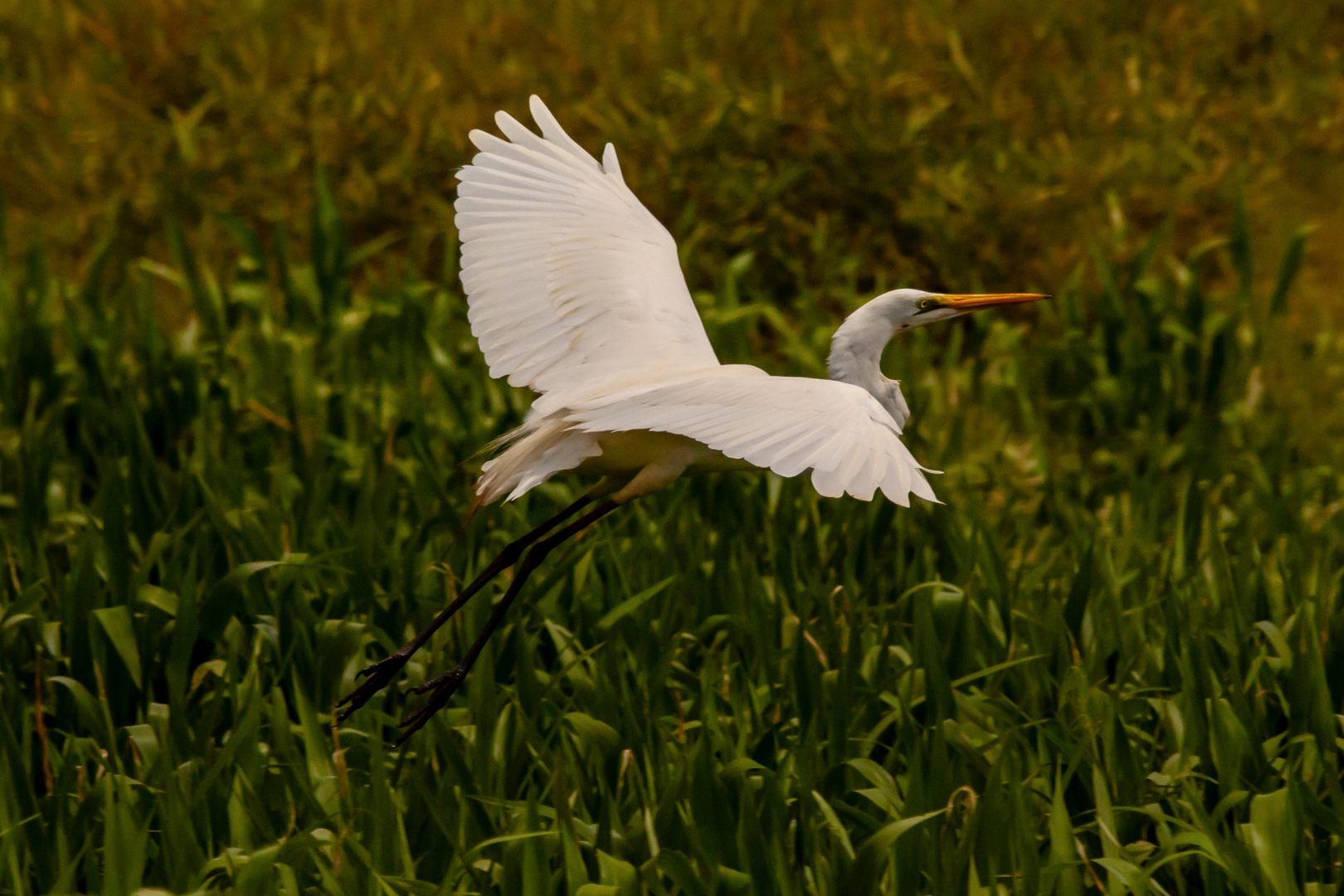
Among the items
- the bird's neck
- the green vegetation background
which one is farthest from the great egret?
the green vegetation background

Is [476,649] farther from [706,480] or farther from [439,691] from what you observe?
[706,480]

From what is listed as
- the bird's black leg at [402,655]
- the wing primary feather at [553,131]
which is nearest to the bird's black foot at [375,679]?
the bird's black leg at [402,655]

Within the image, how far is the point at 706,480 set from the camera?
3.71 meters

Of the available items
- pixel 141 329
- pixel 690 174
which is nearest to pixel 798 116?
pixel 690 174

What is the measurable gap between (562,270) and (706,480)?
2.98 ft

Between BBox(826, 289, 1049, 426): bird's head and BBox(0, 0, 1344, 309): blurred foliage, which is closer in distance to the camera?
BBox(826, 289, 1049, 426): bird's head

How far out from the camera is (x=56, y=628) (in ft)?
9.28

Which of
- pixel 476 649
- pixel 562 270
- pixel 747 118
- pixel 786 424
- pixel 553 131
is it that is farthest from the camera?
pixel 747 118

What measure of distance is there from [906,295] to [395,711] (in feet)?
4.08

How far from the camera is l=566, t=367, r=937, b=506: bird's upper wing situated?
1.98 m

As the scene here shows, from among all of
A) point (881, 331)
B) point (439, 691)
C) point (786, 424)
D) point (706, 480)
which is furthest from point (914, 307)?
point (439, 691)

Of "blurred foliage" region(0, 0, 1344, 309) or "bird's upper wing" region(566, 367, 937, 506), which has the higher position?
"blurred foliage" region(0, 0, 1344, 309)

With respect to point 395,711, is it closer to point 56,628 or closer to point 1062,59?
point 56,628

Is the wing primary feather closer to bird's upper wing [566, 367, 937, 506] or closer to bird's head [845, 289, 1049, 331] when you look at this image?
bird's head [845, 289, 1049, 331]
